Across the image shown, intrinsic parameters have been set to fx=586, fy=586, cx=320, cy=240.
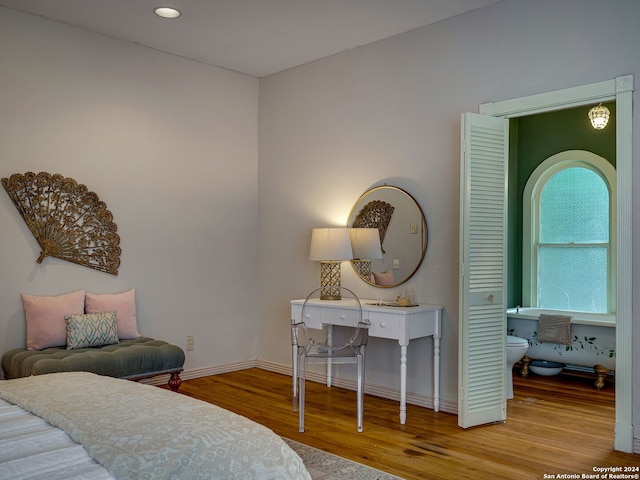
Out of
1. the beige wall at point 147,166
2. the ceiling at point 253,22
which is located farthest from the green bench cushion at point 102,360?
the ceiling at point 253,22

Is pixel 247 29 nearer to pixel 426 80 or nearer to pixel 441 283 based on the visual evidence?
pixel 426 80

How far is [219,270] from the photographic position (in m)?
5.36

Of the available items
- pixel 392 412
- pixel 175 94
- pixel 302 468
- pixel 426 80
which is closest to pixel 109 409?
pixel 302 468

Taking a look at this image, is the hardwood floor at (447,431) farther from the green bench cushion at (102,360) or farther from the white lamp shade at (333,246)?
the white lamp shade at (333,246)

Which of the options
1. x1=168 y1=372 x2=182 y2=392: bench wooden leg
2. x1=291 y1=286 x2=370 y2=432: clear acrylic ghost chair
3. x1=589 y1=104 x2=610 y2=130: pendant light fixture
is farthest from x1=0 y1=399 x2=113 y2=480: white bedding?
x1=589 y1=104 x2=610 y2=130: pendant light fixture

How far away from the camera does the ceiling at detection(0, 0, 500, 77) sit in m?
3.97

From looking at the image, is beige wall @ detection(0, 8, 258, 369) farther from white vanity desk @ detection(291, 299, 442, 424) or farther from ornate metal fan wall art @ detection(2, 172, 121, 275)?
white vanity desk @ detection(291, 299, 442, 424)

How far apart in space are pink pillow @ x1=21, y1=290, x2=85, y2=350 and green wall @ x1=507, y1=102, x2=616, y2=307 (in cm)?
440

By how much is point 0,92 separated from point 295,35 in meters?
2.15

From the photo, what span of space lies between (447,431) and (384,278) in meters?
1.31

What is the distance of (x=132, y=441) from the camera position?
62.6 inches

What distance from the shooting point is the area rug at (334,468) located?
2.88 m

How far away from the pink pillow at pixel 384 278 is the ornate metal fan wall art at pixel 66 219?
204 centimetres

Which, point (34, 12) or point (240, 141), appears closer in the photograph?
point (34, 12)
